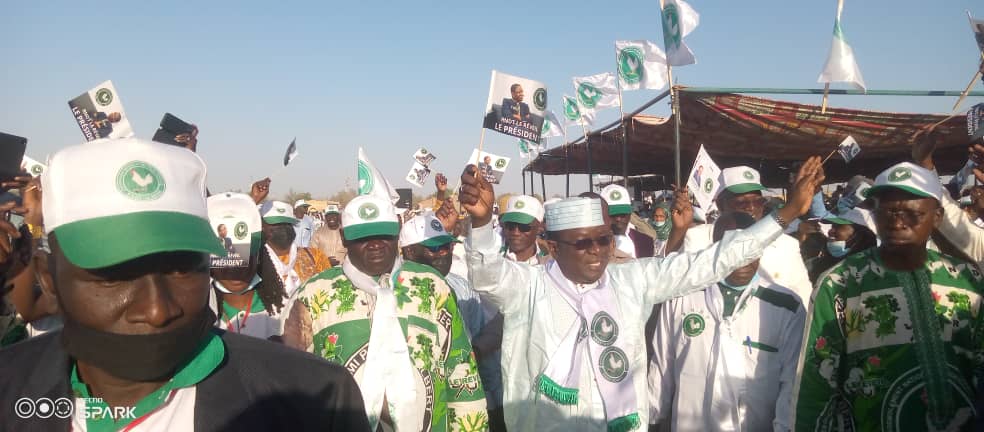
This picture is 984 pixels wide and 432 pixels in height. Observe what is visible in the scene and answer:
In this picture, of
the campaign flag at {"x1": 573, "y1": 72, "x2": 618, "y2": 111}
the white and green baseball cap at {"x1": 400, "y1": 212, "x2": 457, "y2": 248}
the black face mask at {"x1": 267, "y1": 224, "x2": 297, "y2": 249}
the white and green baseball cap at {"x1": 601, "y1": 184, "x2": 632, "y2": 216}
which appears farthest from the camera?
the campaign flag at {"x1": 573, "y1": 72, "x2": 618, "y2": 111}

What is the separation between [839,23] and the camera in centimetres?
773

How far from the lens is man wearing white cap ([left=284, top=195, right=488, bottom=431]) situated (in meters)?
3.03

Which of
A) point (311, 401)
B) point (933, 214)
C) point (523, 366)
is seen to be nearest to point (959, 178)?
point (933, 214)

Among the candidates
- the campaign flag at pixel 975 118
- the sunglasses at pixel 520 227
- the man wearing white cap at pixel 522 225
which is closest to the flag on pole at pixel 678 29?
the campaign flag at pixel 975 118

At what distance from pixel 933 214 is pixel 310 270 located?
510 cm

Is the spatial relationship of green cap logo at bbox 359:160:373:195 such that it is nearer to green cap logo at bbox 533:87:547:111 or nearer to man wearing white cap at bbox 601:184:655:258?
green cap logo at bbox 533:87:547:111

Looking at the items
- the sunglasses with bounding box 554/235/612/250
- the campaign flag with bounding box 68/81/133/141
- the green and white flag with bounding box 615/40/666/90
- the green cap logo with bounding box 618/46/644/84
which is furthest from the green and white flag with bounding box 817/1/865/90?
the campaign flag with bounding box 68/81/133/141

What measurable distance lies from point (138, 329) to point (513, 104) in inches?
193

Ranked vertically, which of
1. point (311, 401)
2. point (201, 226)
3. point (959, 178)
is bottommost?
point (311, 401)

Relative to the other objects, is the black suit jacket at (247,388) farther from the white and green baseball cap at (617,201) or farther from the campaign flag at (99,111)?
the white and green baseball cap at (617,201)

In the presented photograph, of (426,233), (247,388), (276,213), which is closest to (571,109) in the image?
(276,213)

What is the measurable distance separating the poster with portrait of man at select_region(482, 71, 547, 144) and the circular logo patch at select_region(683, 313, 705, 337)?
2.74 m

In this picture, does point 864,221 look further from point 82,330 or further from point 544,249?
point 82,330

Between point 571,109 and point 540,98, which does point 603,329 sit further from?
point 571,109
